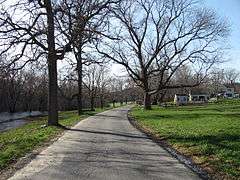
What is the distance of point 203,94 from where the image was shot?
→ 14025 centimetres

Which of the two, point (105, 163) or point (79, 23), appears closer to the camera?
point (105, 163)

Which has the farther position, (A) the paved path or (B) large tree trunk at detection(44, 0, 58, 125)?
(B) large tree trunk at detection(44, 0, 58, 125)

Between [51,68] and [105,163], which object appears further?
[51,68]

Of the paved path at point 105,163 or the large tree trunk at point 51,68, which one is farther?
the large tree trunk at point 51,68

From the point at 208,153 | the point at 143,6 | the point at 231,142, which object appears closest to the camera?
the point at 208,153

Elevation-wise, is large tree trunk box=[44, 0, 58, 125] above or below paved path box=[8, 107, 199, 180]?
above

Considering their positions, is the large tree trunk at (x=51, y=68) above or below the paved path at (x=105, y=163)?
above

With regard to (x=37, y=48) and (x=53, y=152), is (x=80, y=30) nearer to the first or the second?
(x=37, y=48)

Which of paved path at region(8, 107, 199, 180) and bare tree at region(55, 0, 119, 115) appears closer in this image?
paved path at region(8, 107, 199, 180)

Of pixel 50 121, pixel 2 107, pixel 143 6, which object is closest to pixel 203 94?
pixel 2 107

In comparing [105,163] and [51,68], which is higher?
[51,68]

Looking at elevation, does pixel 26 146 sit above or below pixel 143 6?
below

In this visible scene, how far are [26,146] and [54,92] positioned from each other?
9.84m

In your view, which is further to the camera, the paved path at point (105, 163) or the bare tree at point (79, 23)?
the bare tree at point (79, 23)
